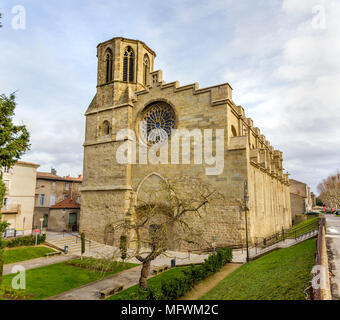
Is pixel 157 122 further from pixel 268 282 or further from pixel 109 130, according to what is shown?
pixel 268 282

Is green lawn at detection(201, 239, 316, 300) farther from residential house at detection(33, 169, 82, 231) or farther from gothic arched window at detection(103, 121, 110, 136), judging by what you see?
residential house at detection(33, 169, 82, 231)

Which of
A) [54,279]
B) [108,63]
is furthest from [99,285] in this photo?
[108,63]

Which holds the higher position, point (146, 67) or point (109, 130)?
point (146, 67)

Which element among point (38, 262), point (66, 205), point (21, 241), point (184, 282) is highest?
point (66, 205)

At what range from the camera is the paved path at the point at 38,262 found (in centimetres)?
1642

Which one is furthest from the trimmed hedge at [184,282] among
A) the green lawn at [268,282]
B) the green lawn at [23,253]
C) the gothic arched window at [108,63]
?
the gothic arched window at [108,63]

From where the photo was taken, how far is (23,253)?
750 inches

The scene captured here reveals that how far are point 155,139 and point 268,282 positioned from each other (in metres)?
15.4

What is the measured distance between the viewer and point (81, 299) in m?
11.1

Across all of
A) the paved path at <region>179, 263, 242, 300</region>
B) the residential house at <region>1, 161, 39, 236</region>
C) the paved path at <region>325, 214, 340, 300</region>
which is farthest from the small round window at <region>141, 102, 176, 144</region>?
the residential house at <region>1, 161, 39, 236</region>

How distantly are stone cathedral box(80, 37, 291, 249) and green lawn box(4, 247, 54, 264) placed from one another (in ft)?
14.6

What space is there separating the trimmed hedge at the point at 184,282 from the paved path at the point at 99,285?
142 inches
